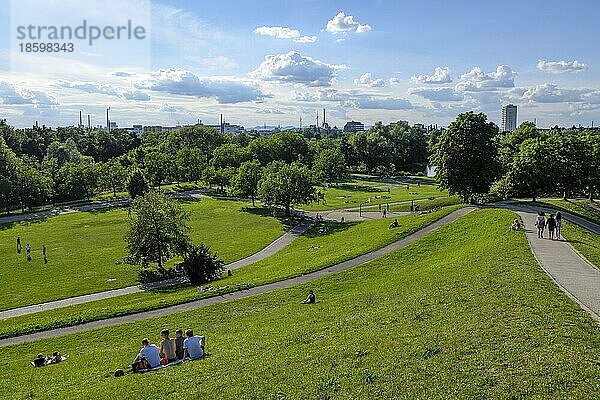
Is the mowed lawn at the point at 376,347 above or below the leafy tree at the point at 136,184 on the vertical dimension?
below

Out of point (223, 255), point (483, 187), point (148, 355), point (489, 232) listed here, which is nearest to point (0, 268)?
point (223, 255)

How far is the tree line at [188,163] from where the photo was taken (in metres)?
88.2

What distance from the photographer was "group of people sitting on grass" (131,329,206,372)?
18.4 meters

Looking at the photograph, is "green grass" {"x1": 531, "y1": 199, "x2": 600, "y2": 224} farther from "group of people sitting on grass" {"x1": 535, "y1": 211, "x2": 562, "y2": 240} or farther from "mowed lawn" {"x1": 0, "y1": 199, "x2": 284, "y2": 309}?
"mowed lawn" {"x1": 0, "y1": 199, "x2": 284, "y2": 309}

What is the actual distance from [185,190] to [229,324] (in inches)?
3682

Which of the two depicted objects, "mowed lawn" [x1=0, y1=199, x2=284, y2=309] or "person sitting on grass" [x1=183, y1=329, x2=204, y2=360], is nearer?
"person sitting on grass" [x1=183, y1=329, x2=204, y2=360]

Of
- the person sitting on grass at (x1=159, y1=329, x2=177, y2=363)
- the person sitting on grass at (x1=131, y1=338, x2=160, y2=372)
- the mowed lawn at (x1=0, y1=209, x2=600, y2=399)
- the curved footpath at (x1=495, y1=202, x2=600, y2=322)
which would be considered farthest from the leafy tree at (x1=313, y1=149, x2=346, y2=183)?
the person sitting on grass at (x1=131, y1=338, x2=160, y2=372)

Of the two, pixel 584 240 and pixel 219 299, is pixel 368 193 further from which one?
pixel 219 299

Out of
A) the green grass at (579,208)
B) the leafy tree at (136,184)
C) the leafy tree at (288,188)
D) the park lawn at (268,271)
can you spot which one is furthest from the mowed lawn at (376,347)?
the leafy tree at (136,184)

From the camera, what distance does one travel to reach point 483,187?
56.0 metres

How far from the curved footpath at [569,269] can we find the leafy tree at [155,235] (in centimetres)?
3204

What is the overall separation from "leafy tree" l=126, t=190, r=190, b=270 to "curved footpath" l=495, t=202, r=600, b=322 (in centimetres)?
3204

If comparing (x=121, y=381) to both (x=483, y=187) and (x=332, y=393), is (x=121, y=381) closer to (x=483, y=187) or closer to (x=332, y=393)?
(x=332, y=393)

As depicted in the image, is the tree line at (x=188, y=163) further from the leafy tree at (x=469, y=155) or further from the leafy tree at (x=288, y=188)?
the leafy tree at (x=469, y=155)
